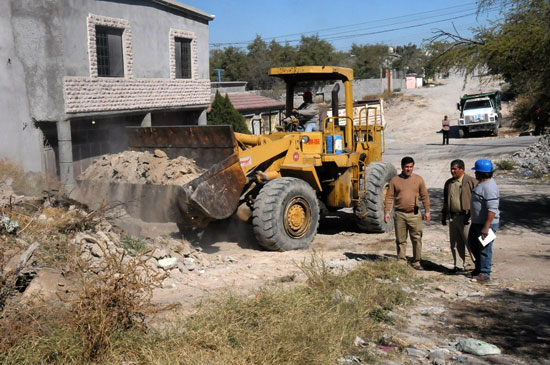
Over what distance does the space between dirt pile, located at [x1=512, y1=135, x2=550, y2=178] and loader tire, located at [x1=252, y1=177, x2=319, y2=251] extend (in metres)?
10.6

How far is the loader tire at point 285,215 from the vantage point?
830cm

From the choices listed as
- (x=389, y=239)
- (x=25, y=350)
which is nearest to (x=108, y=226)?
(x=25, y=350)

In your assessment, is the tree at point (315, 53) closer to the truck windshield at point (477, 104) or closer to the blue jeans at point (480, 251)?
the truck windshield at point (477, 104)

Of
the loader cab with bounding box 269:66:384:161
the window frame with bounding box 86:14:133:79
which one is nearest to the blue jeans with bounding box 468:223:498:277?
the loader cab with bounding box 269:66:384:161

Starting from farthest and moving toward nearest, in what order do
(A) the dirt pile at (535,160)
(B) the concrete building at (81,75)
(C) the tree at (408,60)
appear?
1. (C) the tree at (408,60)
2. (A) the dirt pile at (535,160)
3. (B) the concrete building at (81,75)

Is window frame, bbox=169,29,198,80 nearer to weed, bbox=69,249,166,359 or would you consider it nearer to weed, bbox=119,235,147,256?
weed, bbox=119,235,147,256

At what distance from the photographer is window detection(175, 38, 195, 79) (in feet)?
61.6

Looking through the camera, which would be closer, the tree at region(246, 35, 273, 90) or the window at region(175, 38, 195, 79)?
the window at region(175, 38, 195, 79)

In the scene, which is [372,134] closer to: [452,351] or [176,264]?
[176,264]

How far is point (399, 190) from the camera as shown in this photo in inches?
307

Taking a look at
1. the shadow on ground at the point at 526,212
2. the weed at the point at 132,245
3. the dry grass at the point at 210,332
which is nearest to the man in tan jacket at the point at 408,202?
the dry grass at the point at 210,332

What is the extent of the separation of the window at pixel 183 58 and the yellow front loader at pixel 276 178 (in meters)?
9.42

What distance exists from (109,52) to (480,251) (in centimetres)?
1166

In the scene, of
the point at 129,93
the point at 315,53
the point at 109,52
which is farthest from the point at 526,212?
the point at 315,53
